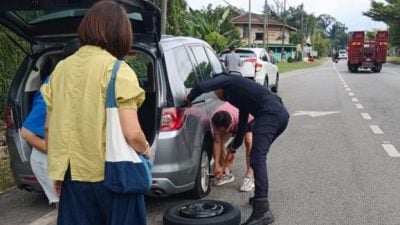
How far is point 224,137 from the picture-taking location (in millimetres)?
6000

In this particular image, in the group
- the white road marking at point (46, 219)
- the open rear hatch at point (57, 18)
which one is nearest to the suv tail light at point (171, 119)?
the open rear hatch at point (57, 18)

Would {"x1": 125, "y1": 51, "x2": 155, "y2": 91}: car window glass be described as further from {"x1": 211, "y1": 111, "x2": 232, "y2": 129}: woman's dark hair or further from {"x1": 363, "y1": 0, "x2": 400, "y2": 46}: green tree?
{"x1": 363, "y1": 0, "x2": 400, "y2": 46}: green tree

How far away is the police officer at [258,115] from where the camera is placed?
4.93 metres

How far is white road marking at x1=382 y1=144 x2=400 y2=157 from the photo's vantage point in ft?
26.5

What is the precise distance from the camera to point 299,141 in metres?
9.25

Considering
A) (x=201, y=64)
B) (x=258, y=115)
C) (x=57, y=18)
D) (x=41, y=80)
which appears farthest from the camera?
(x=201, y=64)

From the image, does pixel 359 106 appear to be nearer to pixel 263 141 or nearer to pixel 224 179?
pixel 224 179

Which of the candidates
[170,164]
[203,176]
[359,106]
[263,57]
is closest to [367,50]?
[263,57]

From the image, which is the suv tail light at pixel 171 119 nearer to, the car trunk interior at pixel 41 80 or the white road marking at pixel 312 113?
the car trunk interior at pixel 41 80

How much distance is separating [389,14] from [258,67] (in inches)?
2282

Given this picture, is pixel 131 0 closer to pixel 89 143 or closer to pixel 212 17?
pixel 89 143

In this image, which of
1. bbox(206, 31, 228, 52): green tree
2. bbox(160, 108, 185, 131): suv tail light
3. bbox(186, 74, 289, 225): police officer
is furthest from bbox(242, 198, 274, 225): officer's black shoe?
bbox(206, 31, 228, 52): green tree

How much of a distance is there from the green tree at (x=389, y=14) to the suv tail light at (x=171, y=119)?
2742 inches

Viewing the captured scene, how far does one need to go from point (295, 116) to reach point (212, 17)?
20.0 metres
